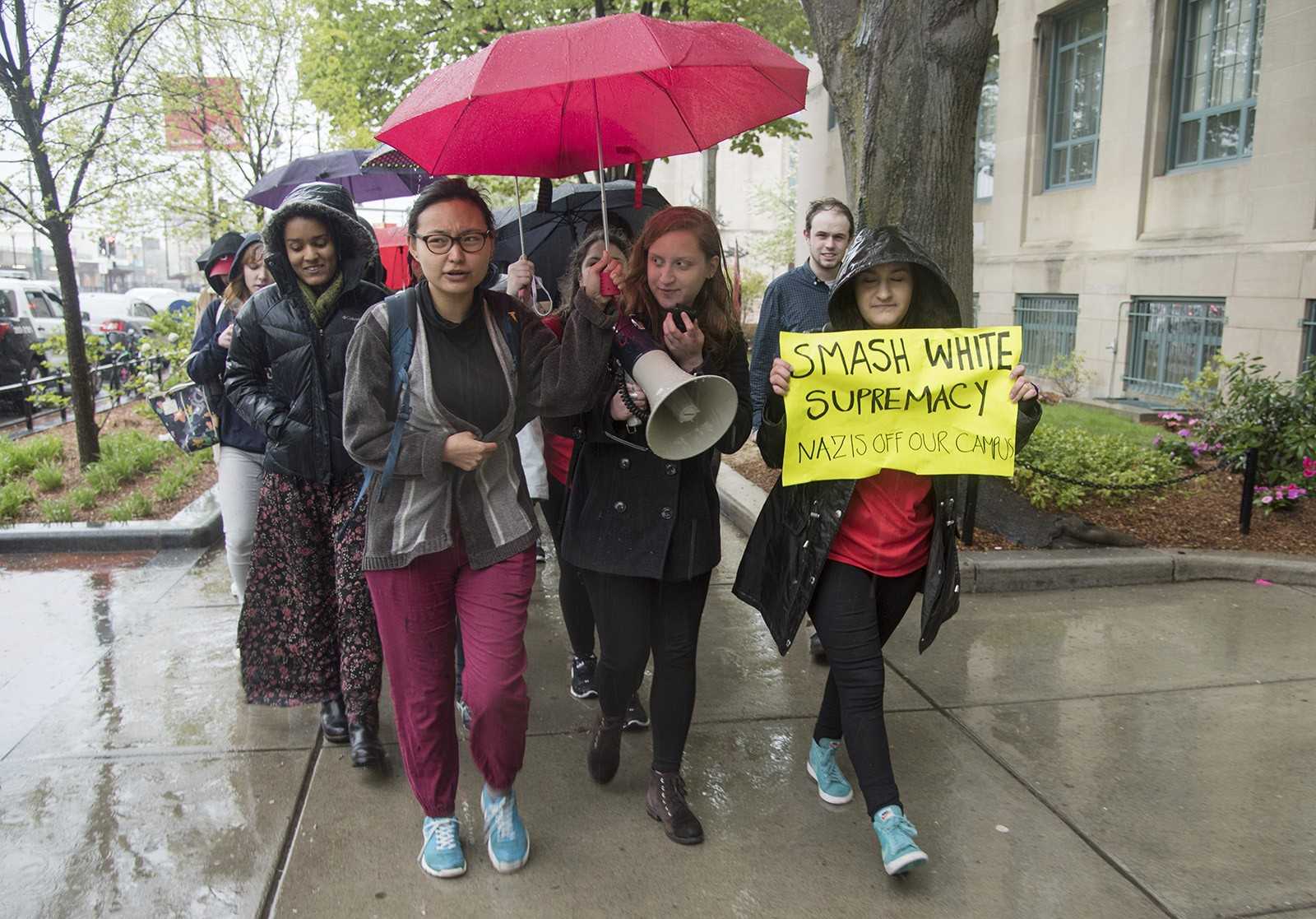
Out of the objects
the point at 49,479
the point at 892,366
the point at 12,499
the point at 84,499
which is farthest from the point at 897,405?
the point at 49,479

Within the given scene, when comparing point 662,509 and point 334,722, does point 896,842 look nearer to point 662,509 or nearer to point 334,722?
point 662,509

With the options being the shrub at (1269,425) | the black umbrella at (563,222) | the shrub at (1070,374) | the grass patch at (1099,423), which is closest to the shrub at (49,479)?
the black umbrella at (563,222)

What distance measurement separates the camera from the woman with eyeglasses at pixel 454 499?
2879 mm

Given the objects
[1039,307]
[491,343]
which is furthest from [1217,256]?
[491,343]

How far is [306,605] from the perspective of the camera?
12.1 feet

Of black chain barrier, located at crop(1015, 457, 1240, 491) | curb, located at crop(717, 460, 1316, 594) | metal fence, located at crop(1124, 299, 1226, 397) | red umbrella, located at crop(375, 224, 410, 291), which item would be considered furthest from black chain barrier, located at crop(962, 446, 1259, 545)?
metal fence, located at crop(1124, 299, 1226, 397)

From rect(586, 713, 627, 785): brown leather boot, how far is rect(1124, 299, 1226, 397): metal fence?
31.8ft

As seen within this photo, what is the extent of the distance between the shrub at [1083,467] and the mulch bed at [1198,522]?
0.42 ft

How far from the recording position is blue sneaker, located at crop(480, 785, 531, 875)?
118 inches

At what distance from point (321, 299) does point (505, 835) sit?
1902 mm

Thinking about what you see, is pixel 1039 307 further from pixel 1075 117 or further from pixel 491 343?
pixel 491 343

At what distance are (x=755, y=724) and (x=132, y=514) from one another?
5.18m

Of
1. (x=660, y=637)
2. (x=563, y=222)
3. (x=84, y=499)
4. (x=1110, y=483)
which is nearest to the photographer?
(x=660, y=637)

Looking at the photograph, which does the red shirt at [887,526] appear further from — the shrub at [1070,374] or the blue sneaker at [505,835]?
the shrub at [1070,374]
